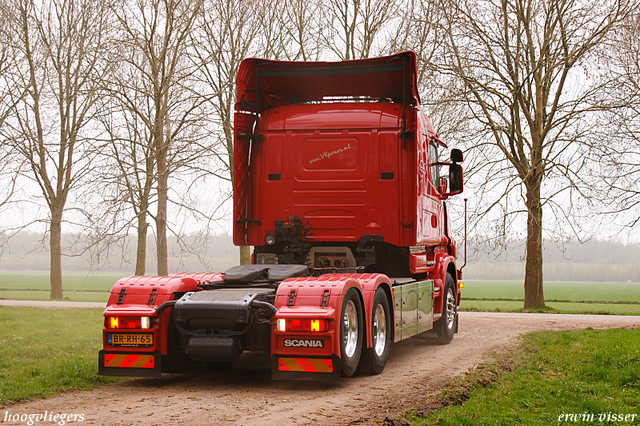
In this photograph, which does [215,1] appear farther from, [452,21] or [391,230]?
[391,230]

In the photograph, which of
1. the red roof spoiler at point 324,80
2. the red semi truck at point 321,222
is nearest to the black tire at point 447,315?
the red semi truck at point 321,222

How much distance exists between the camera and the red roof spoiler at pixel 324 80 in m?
9.52

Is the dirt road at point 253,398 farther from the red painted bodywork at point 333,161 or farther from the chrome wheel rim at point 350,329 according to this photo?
the red painted bodywork at point 333,161

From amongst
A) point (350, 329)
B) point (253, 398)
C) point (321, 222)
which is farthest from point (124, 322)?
point (321, 222)

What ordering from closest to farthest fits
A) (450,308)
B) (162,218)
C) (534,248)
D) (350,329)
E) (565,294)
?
(350,329)
(450,308)
(162,218)
(534,248)
(565,294)

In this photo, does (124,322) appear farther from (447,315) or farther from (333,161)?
(447,315)

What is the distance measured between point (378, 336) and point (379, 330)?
99mm

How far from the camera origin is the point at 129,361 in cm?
702

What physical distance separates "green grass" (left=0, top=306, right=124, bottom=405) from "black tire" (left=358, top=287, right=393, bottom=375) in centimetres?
289

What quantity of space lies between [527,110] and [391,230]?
14.1 meters

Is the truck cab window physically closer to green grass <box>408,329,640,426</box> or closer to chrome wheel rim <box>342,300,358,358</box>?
green grass <box>408,329,640,426</box>

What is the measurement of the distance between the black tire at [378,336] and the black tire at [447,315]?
10.4ft

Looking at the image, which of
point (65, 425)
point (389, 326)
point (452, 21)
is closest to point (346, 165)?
point (389, 326)

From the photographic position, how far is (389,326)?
26.7 ft
